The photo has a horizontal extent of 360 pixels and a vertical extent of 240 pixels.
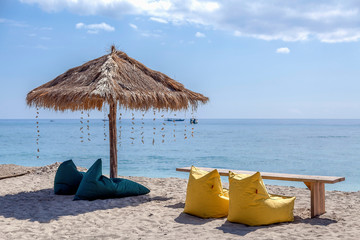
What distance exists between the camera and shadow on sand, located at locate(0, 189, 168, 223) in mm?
4465

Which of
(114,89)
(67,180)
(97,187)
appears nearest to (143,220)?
(97,187)

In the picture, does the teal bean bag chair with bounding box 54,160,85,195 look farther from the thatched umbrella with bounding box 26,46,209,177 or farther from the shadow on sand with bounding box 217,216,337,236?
the shadow on sand with bounding box 217,216,337,236

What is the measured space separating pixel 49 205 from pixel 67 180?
78 centimetres

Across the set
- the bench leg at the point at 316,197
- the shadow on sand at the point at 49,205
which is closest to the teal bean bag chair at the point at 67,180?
the shadow on sand at the point at 49,205

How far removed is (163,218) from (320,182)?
1.79m

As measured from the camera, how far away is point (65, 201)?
5188 millimetres

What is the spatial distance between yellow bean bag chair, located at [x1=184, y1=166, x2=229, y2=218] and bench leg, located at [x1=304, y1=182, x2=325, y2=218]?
96 cm

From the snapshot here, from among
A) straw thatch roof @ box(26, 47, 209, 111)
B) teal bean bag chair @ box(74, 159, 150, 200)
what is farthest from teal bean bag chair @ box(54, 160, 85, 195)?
straw thatch roof @ box(26, 47, 209, 111)

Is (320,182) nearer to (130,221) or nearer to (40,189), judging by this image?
(130,221)

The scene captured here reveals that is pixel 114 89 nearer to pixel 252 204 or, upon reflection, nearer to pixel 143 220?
pixel 143 220

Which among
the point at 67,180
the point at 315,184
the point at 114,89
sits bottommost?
the point at 67,180

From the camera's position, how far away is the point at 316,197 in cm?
427

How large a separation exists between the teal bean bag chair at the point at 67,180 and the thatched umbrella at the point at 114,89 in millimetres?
693

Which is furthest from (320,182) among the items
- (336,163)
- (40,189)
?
(336,163)
